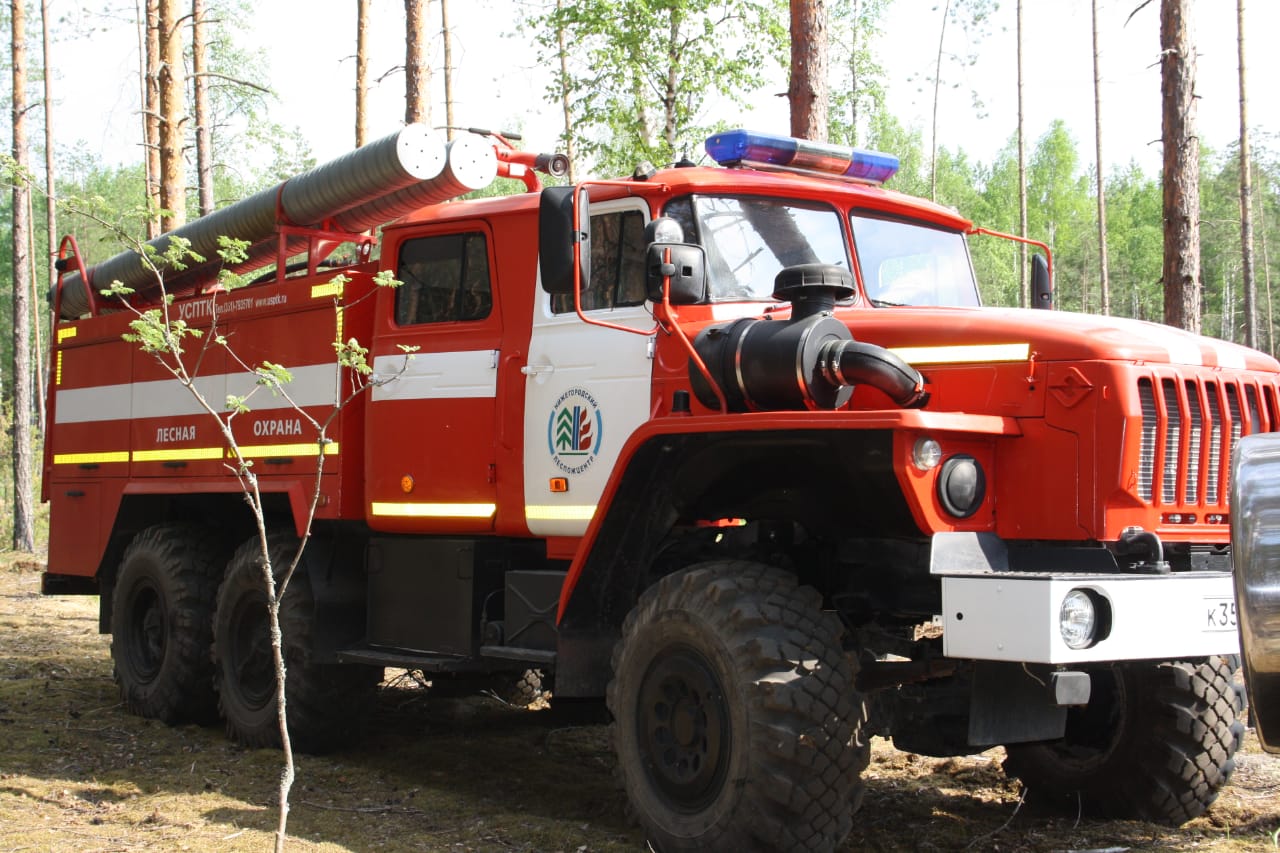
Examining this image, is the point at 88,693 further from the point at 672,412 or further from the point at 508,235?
the point at 672,412

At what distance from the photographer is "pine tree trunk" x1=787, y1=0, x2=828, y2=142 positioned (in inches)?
433

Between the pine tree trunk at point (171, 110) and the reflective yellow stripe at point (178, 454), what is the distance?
797 cm

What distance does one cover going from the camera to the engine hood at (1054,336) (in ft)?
15.0

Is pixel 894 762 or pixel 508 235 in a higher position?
pixel 508 235

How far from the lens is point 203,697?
8.20 m

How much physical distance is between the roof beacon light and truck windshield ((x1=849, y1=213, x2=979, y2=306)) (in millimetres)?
340

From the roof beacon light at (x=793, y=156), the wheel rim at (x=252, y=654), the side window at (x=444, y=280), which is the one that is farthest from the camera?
the wheel rim at (x=252, y=654)

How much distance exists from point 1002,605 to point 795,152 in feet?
9.08

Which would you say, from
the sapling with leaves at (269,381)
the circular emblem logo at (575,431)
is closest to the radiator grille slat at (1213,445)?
the circular emblem logo at (575,431)

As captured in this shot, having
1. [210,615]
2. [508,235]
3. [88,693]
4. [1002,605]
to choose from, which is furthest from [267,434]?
[1002,605]

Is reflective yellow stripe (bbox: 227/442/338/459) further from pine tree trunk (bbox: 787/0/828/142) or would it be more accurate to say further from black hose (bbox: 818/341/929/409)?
pine tree trunk (bbox: 787/0/828/142)

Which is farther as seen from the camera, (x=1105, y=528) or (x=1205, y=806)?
(x=1205, y=806)

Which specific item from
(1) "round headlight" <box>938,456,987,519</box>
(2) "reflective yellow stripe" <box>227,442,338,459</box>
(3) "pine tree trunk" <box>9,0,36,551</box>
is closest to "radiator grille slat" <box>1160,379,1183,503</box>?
(1) "round headlight" <box>938,456,987,519</box>

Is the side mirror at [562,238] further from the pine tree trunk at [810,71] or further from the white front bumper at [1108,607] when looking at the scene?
the pine tree trunk at [810,71]
